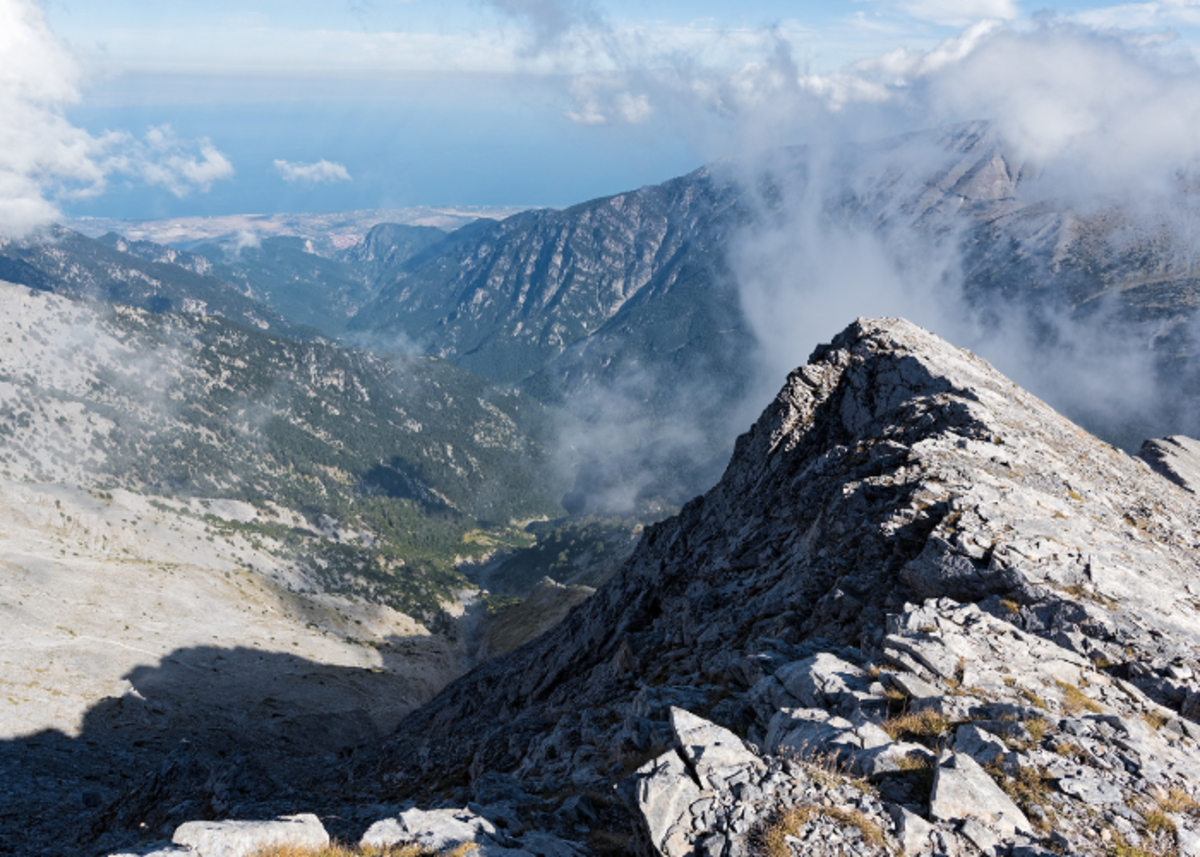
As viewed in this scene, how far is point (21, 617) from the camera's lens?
80.4m

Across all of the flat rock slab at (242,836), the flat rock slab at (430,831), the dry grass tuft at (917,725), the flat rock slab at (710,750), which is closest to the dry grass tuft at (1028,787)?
the dry grass tuft at (917,725)

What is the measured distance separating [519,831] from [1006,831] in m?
13.6

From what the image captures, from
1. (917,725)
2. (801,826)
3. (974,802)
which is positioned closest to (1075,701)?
(917,725)

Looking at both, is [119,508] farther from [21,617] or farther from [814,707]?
[814,707]

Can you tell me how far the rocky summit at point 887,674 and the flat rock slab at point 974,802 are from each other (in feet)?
0.21

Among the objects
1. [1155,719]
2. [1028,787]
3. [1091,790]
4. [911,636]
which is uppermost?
[911,636]

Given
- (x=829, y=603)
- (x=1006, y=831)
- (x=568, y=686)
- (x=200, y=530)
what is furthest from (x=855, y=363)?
(x=200, y=530)

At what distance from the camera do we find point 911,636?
22031mm

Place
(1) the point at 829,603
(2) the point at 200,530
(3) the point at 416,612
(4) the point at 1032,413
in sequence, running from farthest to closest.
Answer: (3) the point at 416,612 → (2) the point at 200,530 → (4) the point at 1032,413 → (1) the point at 829,603

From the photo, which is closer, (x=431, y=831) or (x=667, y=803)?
(x=667, y=803)

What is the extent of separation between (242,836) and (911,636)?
71.9 feet

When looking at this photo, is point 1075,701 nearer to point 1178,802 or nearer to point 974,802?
point 1178,802

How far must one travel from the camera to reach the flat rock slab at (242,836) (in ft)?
55.9

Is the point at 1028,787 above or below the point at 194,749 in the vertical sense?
above
